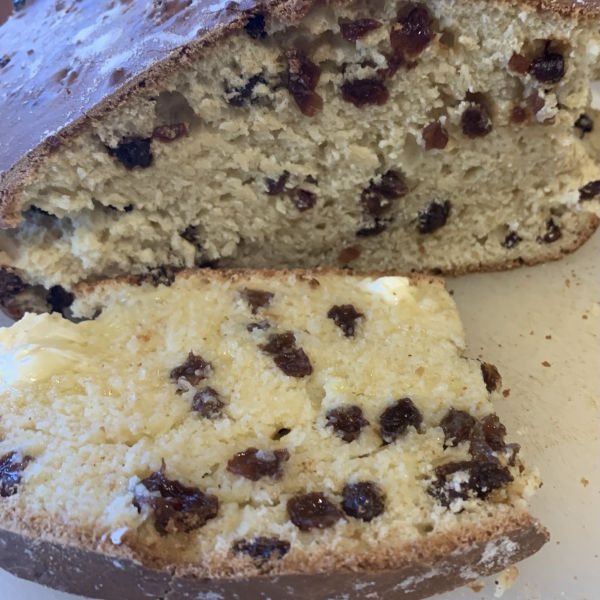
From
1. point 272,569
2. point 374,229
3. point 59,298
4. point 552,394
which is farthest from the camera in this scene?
point 374,229

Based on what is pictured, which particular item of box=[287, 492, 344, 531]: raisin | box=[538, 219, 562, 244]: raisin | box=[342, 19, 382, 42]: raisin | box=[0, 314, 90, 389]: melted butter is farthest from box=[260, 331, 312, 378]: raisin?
box=[538, 219, 562, 244]: raisin

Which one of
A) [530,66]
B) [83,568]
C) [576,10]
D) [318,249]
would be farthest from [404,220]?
[83,568]

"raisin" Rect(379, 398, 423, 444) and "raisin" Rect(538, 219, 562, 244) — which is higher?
"raisin" Rect(379, 398, 423, 444)

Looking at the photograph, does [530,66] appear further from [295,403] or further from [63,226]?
[63,226]

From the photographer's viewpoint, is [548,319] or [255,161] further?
[548,319]

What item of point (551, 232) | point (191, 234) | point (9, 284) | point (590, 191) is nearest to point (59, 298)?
point (9, 284)

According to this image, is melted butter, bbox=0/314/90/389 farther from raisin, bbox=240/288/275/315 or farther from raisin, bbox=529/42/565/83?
raisin, bbox=529/42/565/83

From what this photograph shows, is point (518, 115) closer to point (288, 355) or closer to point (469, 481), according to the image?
point (288, 355)
